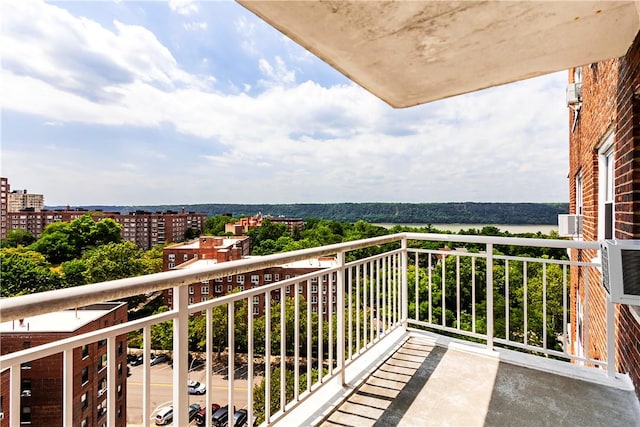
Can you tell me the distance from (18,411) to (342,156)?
3116 cm

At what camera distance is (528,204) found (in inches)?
499

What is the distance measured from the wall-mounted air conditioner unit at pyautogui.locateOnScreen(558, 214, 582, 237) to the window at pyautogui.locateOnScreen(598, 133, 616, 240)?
1696 millimetres

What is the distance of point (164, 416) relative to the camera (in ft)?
4.28

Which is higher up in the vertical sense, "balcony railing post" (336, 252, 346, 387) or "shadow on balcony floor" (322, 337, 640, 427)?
"balcony railing post" (336, 252, 346, 387)

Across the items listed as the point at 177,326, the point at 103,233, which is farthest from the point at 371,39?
the point at 103,233

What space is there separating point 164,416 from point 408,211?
19047mm

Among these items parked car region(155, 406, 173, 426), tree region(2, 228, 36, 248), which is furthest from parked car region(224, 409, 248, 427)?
tree region(2, 228, 36, 248)

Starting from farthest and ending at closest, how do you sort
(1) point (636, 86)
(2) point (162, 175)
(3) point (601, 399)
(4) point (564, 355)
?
(2) point (162, 175) < (4) point (564, 355) < (3) point (601, 399) < (1) point (636, 86)

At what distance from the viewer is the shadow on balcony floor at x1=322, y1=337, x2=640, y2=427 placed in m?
2.09

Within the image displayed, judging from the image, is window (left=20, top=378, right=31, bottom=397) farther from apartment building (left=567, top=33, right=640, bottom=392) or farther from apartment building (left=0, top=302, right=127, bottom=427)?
apartment building (left=567, top=33, right=640, bottom=392)

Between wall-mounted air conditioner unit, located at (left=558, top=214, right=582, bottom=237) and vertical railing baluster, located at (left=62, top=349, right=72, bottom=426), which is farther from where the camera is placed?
wall-mounted air conditioner unit, located at (left=558, top=214, right=582, bottom=237)

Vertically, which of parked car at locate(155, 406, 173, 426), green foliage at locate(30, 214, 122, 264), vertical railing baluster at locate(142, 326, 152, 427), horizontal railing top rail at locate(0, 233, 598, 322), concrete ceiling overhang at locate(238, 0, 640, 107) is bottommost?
green foliage at locate(30, 214, 122, 264)

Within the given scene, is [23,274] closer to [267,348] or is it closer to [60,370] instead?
[267,348]

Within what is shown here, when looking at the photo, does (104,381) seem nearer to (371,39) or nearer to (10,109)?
(371,39)
